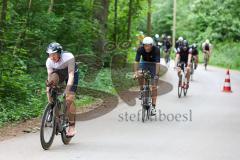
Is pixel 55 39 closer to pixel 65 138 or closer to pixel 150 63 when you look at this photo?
pixel 150 63

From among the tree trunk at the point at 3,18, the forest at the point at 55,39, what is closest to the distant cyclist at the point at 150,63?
the forest at the point at 55,39

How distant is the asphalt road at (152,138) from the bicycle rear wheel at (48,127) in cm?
16

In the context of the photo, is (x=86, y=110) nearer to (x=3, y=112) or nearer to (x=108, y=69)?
(x=3, y=112)

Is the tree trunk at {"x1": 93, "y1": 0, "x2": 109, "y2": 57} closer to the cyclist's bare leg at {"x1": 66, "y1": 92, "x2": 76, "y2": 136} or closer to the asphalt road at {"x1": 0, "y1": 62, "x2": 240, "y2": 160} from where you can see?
the asphalt road at {"x1": 0, "y1": 62, "x2": 240, "y2": 160}

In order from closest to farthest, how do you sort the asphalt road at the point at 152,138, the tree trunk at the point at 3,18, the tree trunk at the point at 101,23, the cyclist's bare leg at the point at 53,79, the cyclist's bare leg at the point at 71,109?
the asphalt road at the point at 152,138
the cyclist's bare leg at the point at 53,79
the cyclist's bare leg at the point at 71,109
the tree trunk at the point at 3,18
the tree trunk at the point at 101,23

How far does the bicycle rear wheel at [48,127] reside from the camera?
9688 mm

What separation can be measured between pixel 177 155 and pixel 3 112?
18.0ft

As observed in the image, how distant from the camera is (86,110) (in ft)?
52.5

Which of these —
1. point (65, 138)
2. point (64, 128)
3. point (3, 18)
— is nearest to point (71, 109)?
point (64, 128)

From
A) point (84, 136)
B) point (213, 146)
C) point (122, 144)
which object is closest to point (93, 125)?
point (84, 136)

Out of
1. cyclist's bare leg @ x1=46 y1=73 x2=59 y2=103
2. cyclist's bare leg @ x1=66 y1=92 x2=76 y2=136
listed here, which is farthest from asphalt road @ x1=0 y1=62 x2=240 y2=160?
cyclist's bare leg @ x1=46 y1=73 x2=59 y2=103

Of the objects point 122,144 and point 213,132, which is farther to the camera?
point 213,132

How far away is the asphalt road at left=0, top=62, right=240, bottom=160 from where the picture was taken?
9664 mm

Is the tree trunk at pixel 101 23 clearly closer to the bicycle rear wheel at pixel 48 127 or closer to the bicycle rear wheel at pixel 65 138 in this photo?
the bicycle rear wheel at pixel 65 138
